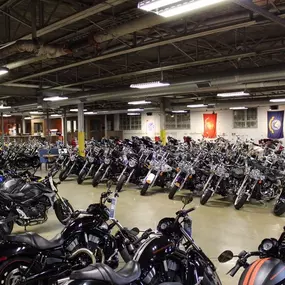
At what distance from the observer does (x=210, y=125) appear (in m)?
17.0

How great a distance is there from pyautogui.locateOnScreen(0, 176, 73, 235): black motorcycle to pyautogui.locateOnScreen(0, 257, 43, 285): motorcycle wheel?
1.51 meters

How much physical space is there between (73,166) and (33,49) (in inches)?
199

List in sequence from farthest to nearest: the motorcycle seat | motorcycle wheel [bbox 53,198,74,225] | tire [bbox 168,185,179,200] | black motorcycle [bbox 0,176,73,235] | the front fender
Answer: tire [bbox 168,185,179,200]
motorcycle wheel [bbox 53,198,74,225]
black motorcycle [bbox 0,176,73,235]
the front fender
the motorcycle seat

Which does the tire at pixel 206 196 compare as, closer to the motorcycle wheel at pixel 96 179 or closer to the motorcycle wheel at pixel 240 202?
the motorcycle wheel at pixel 240 202

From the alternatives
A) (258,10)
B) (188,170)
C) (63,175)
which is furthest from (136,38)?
(63,175)

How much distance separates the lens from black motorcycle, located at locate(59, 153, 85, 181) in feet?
30.3

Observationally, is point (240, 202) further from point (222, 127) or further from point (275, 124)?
point (222, 127)

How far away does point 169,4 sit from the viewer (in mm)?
2889

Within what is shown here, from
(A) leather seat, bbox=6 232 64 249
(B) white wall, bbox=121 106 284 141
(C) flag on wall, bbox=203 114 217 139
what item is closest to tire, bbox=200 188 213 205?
(A) leather seat, bbox=6 232 64 249

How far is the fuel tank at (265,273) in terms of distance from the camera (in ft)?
6.46

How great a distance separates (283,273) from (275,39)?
18.2ft

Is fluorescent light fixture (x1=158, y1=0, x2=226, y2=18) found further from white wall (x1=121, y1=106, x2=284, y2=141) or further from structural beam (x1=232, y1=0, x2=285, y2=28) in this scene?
white wall (x1=121, y1=106, x2=284, y2=141)

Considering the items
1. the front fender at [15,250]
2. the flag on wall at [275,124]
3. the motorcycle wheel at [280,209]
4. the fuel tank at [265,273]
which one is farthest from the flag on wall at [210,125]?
the fuel tank at [265,273]

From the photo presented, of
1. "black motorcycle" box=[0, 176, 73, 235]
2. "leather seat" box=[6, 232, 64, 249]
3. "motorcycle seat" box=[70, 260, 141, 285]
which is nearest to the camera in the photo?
"motorcycle seat" box=[70, 260, 141, 285]
